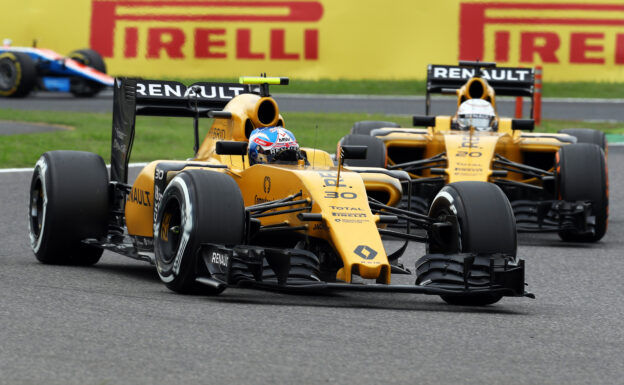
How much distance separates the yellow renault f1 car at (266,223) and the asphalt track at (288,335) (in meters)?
0.17

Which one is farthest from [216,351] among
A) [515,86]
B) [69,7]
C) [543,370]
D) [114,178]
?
[69,7]

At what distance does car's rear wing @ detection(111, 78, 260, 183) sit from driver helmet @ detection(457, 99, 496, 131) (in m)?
4.18

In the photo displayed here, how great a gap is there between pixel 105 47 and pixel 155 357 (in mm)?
27889

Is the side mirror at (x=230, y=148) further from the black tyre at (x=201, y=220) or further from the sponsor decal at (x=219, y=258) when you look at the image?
the sponsor decal at (x=219, y=258)

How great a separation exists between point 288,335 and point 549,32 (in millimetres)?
25604

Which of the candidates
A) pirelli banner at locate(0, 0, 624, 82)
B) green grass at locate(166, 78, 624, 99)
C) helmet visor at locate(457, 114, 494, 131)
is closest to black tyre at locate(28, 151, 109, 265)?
helmet visor at locate(457, 114, 494, 131)

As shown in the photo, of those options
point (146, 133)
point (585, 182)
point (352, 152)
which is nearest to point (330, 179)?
point (352, 152)

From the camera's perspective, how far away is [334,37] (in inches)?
1277

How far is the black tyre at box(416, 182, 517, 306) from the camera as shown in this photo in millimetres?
8016

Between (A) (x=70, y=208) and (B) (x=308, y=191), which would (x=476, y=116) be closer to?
(A) (x=70, y=208)

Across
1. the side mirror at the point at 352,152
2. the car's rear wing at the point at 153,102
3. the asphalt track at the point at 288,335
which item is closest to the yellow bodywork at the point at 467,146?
the car's rear wing at the point at 153,102

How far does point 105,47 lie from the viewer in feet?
109

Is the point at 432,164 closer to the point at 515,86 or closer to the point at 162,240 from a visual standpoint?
the point at 515,86

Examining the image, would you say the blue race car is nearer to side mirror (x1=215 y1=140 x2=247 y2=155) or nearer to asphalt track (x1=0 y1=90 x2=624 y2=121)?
asphalt track (x1=0 y1=90 x2=624 y2=121)
